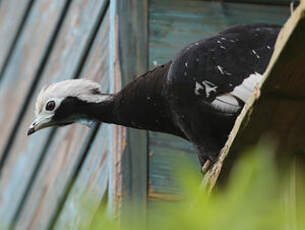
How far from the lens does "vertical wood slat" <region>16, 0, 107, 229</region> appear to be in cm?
583

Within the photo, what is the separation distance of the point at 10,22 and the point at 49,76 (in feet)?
2.44

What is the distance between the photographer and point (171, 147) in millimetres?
5238

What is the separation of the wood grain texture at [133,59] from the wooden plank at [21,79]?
47.2 inches

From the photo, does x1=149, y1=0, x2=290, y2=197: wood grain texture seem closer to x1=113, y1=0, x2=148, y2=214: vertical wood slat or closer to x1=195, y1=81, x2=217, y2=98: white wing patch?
x1=113, y1=0, x2=148, y2=214: vertical wood slat

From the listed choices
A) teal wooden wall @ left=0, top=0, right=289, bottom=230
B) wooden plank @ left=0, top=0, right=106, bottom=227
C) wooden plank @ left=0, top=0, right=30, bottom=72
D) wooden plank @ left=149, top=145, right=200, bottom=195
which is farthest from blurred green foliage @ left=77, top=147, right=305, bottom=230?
wooden plank @ left=0, top=0, right=30, bottom=72

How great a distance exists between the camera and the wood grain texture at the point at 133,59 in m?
5.07

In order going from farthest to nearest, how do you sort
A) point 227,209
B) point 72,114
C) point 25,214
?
point 25,214
point 72,114
point 227,209

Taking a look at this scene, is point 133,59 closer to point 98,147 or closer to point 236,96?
point 98,147

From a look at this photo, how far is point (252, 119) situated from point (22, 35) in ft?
14.3

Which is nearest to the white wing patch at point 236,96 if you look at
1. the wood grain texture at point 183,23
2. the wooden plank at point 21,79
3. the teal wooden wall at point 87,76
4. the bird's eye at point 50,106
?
the teal wooden wall at point 87,76

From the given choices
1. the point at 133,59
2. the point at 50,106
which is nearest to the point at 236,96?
the point at 133,59

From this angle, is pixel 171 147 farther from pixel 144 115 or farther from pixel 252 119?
pixel 252 119

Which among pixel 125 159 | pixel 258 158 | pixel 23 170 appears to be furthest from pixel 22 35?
pixel 258 158

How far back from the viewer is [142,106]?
5.06 metres
